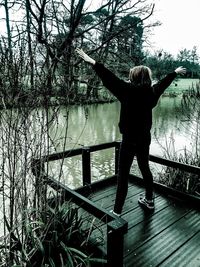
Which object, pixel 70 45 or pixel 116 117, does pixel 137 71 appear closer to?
pixel 70 45

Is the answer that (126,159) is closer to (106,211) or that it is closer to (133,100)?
(133,100)

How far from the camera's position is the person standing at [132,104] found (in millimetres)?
2041

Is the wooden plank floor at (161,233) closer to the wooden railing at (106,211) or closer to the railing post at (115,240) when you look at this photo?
the wooden railing at (106,211)

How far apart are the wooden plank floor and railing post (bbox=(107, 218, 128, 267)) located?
447 mm

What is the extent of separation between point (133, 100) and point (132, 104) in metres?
0.04

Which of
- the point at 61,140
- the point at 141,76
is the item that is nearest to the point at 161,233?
the point at 141,76

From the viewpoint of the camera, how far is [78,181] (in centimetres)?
534

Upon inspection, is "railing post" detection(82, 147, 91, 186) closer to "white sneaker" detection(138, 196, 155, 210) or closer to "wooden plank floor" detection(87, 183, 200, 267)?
"wooden plank floor" detection(87, 183, 200, 267)

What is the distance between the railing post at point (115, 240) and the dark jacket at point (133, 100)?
88cm

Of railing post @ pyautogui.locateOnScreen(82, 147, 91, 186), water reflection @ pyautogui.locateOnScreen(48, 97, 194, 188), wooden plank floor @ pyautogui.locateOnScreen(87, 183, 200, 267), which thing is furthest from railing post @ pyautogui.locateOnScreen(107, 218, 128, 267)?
railing post @ pyautogui.locateOnScreen(82, 147, 91, 186)

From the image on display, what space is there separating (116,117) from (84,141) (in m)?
4.39

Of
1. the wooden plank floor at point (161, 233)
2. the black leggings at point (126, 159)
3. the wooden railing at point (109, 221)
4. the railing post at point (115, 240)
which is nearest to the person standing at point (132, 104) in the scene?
the black leggings at point (126, 159)

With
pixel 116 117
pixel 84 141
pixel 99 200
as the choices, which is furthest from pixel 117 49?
pixel 99 200

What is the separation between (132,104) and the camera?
2.10 m
